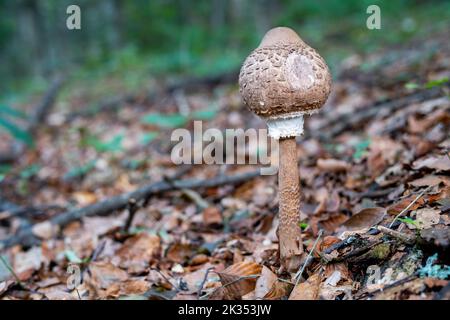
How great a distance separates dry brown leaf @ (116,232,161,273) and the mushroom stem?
1171 millimetres

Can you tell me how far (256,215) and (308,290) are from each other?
4.93 feet

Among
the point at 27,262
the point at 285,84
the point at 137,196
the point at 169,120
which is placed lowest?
the point at 27,262

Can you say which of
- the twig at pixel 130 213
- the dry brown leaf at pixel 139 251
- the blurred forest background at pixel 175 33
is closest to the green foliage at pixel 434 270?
the dry brown leaf at pixel 139 251

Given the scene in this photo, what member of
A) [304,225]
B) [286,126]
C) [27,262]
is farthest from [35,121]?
[286,126]

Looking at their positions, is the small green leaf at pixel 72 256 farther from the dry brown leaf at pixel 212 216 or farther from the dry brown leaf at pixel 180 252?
the dry brown leaf at pixel 212 216

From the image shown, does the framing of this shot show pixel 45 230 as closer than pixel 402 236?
No

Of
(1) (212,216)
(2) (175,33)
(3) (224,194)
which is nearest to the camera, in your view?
A: (1) (212,216)

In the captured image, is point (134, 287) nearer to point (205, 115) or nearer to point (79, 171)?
point (79, 171)

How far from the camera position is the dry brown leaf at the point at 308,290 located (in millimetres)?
2250

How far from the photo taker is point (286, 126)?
2535 mm

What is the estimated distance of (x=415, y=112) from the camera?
14.3 feet

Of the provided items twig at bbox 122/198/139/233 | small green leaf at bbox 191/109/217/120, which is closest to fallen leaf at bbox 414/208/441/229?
twig at bbox 122/198/139/233

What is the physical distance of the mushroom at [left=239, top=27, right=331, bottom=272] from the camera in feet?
7.62

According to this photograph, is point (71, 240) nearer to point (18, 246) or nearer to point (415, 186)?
point (18, 246)
